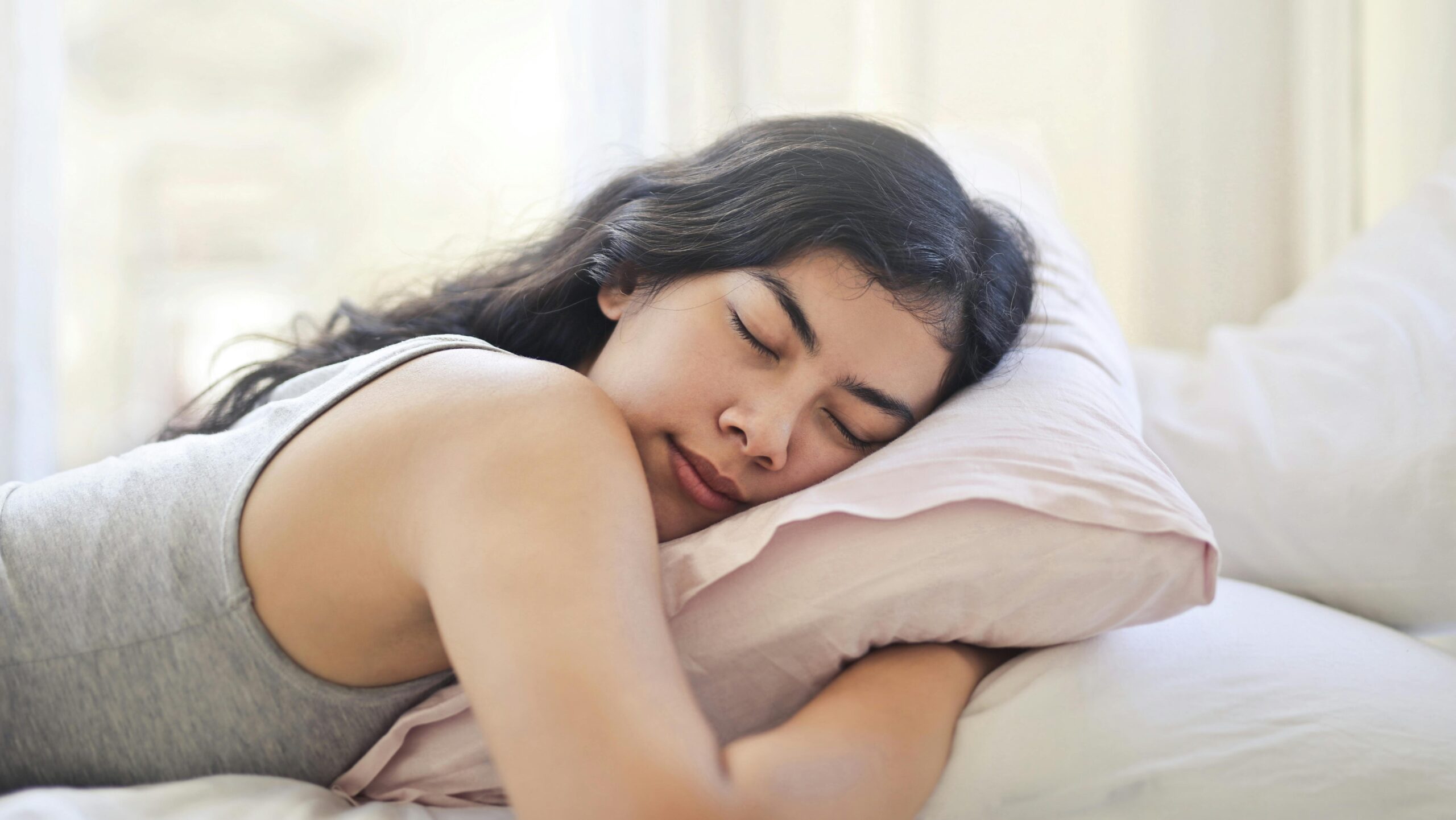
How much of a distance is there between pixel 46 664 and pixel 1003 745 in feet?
2.21

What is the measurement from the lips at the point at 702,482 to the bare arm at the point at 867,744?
19cm

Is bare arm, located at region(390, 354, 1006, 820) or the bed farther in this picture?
the bed

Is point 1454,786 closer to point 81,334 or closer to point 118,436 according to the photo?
point 118,436

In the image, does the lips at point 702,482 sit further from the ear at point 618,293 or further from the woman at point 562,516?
the ear at point 618,293

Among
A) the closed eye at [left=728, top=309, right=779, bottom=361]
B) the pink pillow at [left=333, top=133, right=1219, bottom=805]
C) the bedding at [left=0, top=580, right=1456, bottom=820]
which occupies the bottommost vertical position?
the bedding at [left=0, top=580, right=1456, bottom=820]

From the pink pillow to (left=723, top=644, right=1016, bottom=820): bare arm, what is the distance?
0.02 meters

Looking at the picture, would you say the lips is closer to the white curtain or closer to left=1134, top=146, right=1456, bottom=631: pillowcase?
left=1134, top=146, right=1456, bottom=631: pillowcase

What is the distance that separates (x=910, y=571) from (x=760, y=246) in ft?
1.12

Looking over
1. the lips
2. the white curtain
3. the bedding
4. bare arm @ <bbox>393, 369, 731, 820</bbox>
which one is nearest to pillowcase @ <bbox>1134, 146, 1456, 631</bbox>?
the bedding

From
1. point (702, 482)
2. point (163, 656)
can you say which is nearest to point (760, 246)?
point (702, 482)

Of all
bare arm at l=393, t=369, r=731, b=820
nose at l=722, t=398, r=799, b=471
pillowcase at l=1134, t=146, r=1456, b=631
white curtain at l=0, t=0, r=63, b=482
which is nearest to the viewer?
bare arm at l=393, t=369, r=731, b=820

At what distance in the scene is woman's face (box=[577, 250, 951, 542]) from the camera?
0.81m

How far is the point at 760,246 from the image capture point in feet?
2.87

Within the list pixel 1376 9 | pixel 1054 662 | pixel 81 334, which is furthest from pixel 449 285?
pixel 1376 9
